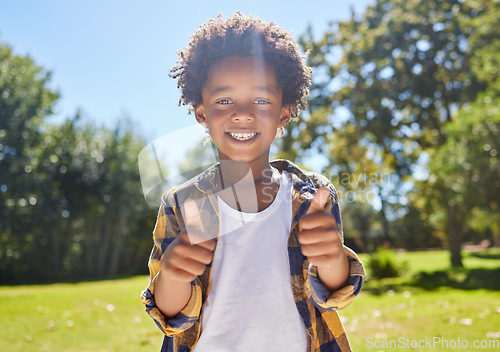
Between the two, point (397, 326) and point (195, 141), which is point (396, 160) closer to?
point (397, 326)

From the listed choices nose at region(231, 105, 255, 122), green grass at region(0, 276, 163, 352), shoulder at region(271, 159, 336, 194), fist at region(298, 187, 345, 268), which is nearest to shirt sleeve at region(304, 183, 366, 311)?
fist at region(298, 187, 345, 268)

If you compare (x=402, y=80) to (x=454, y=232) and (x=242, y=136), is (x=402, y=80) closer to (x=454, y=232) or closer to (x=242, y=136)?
(x=454, y=232)

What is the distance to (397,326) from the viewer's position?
210 inches

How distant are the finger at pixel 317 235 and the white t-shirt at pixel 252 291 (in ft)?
1.43

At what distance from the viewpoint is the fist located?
1.20 meters

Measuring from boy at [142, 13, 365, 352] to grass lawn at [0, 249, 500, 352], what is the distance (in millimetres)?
3181

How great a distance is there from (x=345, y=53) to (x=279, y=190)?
13.3 meters

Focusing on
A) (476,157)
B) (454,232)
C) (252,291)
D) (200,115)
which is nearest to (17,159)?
(476,157)

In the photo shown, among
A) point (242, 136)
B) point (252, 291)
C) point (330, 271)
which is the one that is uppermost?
point (242, 136)

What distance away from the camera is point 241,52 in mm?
1721

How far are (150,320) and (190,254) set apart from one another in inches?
216

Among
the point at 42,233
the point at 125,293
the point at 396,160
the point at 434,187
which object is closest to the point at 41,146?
the point at 42,233

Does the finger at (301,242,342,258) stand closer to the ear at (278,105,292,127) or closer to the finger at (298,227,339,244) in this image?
the finger at (298,227,339,244)

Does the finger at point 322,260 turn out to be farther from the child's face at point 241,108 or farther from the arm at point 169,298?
the child's face at point 241,108
